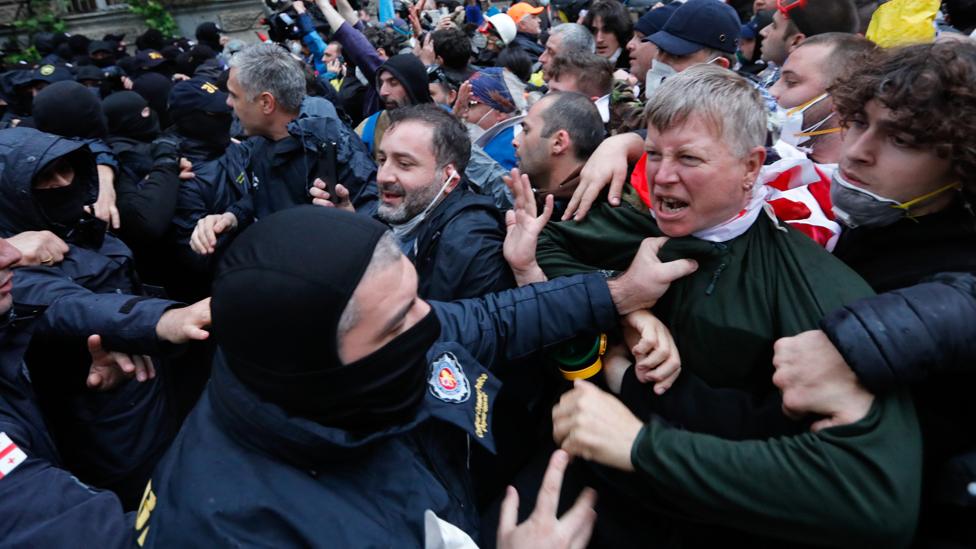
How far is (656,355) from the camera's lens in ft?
5.76

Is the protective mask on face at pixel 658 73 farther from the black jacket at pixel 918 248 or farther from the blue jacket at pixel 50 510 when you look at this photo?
the blue jacket at pixel 50 510

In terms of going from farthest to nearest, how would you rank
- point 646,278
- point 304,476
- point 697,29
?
point 697,29 < point 646,278 < point 304,476

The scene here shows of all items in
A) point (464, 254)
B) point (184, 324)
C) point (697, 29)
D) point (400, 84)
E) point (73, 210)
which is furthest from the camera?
point (400, 84)

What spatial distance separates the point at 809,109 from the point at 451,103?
149 inches

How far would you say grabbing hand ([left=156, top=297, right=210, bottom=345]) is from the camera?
2.03 metres

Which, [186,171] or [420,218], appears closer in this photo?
[420,218]

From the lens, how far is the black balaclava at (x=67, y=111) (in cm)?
367

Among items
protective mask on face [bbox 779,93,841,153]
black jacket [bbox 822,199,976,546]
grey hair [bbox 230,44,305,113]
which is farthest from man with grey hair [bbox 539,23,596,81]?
black jacket [bbox 822,199,976,546]

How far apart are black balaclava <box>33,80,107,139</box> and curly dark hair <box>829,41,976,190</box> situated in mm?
4199

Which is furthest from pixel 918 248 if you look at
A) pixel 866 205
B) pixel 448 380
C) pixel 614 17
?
pixel 614 17

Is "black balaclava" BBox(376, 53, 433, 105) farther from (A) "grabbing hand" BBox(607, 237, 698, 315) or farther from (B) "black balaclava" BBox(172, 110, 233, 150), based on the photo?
(A) "grabbing hand" BBox(607, 237, 698, 315)

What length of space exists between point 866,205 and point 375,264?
1370mm

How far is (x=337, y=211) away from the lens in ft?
4.76

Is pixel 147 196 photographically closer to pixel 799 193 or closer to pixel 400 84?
pixel 400 84
